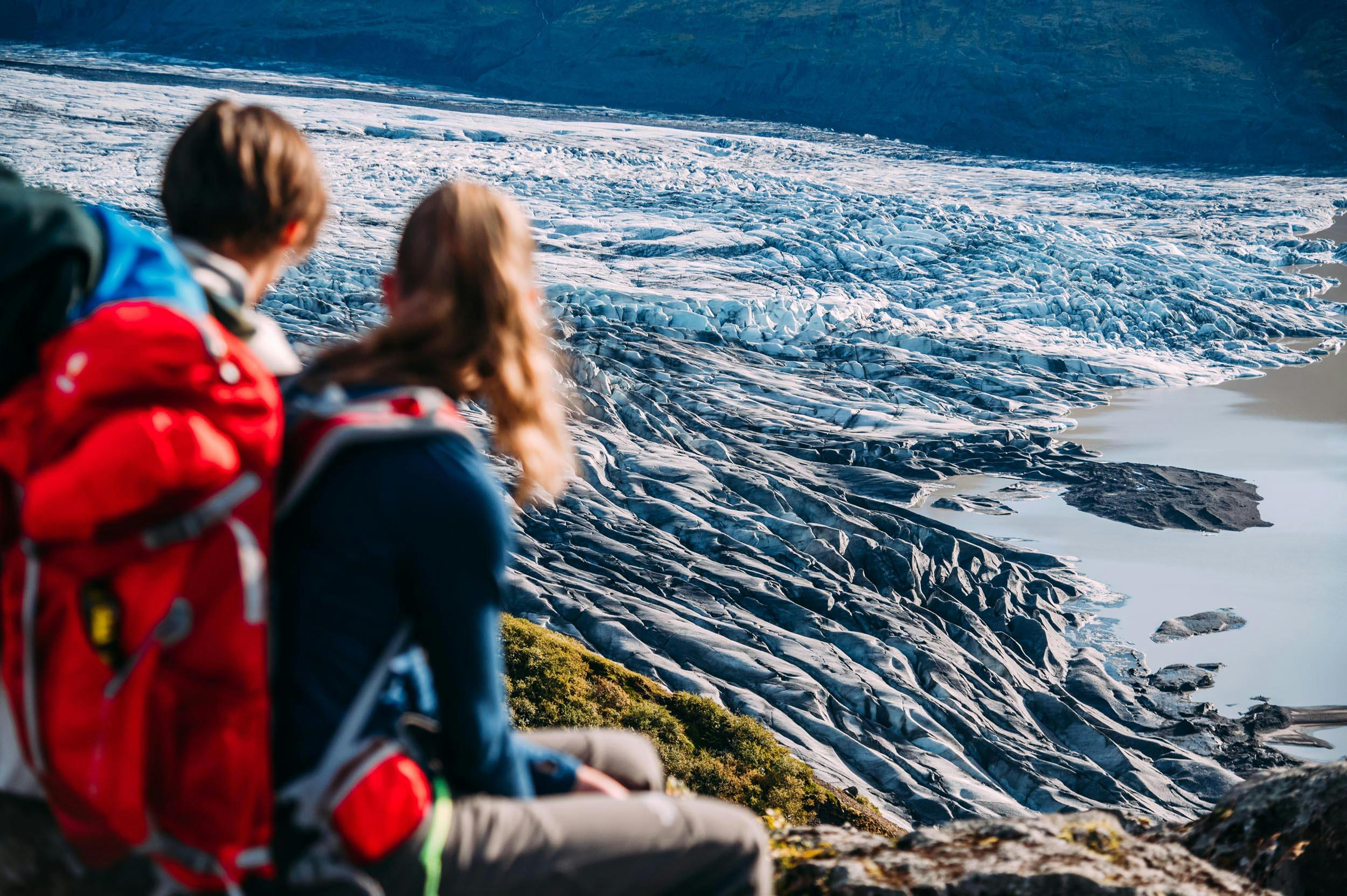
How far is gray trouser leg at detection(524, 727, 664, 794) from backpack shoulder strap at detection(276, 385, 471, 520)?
3.11 feet

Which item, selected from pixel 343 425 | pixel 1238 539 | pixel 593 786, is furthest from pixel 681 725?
pixel 1238 539

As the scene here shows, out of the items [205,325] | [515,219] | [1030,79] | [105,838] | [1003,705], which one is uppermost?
[1030,79]

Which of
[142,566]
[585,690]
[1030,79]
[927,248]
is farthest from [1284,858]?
[1030,79]

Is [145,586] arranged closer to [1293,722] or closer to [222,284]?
[222,284]

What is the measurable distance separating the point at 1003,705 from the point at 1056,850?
18.9 meters

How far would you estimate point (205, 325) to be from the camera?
61.2 inches

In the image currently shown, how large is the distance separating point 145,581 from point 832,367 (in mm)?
38099

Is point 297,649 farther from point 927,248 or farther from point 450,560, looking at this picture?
point 927,248

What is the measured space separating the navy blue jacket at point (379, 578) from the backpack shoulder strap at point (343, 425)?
16 mm

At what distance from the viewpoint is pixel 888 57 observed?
111500 millimetres

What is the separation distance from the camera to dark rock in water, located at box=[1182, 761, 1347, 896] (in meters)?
3.46

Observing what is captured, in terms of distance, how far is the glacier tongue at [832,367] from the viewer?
1923 centimetres

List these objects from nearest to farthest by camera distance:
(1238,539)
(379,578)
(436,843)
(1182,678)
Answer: (379,578) < (436,843) < (1182,678) < (1238,539)

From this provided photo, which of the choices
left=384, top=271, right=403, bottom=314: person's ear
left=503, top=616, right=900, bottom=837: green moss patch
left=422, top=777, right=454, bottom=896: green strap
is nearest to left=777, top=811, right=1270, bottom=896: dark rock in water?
left=422, top=777, right=454, bottom=896: green strap
